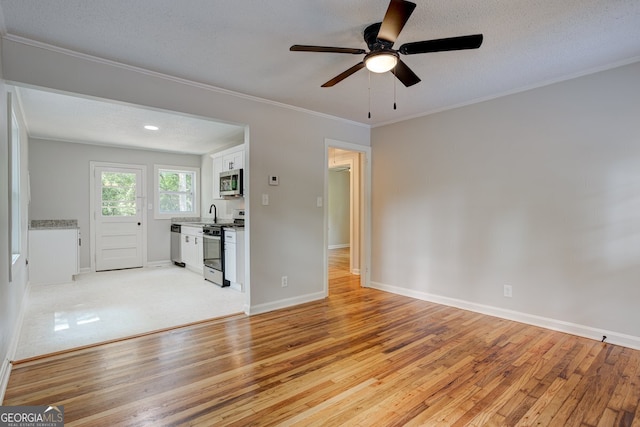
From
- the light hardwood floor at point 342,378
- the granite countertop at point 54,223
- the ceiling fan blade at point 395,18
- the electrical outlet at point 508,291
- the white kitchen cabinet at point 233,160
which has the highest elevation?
the ceiling fan blade at point 395,18

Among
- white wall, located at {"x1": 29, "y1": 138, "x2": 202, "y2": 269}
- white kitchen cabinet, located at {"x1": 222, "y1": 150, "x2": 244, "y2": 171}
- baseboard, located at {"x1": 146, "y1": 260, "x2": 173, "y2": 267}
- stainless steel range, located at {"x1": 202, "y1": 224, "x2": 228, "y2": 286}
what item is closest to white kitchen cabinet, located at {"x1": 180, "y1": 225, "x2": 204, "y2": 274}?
stainless steel range, located at {"x1": 202, "y1": 224, "x2": 228, "y2": 286}

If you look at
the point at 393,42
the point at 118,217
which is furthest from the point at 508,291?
the point at 118,217

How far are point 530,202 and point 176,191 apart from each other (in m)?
6.59

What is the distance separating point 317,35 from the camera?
2.28m

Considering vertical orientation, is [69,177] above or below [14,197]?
above

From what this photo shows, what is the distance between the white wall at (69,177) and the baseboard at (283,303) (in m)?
4.15

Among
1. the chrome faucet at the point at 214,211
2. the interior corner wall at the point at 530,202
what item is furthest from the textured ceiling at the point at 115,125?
the interior corner wall at the point at 530,202

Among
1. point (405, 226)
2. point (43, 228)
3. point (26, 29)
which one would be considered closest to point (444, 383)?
point (405, 226)

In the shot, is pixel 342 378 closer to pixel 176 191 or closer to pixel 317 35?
pixel 317 35

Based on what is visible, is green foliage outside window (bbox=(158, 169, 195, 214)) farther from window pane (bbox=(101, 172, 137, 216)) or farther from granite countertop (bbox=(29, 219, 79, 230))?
granite countertop (bbox=(29, 219, 79, 230))

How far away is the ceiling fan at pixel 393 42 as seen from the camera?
65.1 inches

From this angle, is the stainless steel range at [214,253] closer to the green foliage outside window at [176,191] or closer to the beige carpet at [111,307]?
the beige carpet at [111,307]

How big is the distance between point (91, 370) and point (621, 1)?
4342mm

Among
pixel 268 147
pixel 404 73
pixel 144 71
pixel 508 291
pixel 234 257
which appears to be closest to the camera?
pixel 404 73
